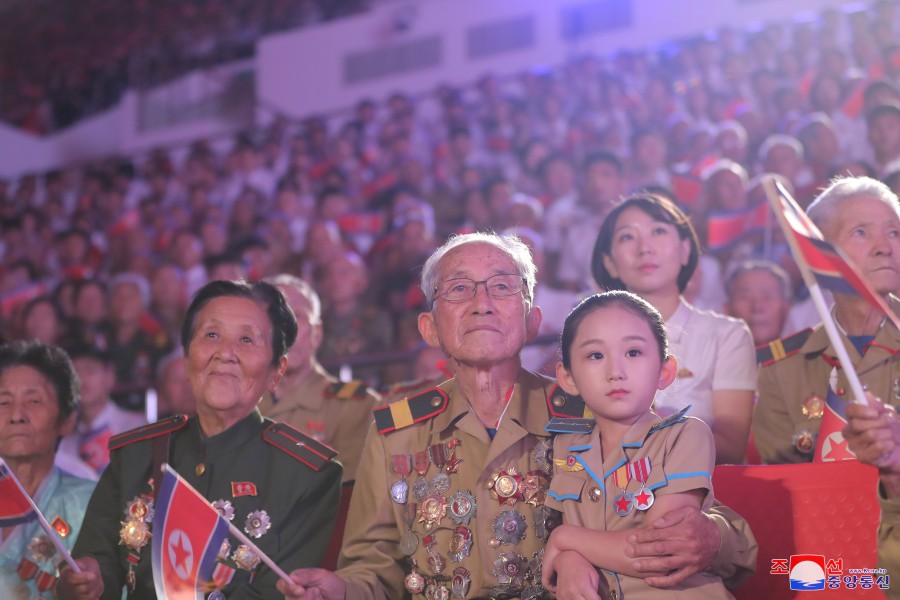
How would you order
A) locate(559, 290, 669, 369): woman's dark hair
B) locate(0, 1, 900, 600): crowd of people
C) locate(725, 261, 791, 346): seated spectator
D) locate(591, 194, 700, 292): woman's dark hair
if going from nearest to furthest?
locate(0, 1, 900, 600): crowd of people, locate(559, 290, 669, 369): woman's dark hair, locate(591, 194, 700, 292): woman's dark hair, locate(725, 261, 791, 346): seated spectator

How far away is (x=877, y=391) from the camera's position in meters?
2.82

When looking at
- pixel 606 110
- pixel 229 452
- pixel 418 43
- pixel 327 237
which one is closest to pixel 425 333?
pixel 229 452

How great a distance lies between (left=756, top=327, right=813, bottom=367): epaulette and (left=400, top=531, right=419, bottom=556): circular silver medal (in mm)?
1272

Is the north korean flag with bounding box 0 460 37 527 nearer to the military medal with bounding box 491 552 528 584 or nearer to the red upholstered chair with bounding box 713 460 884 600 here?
the military medal with bounding box 491 552 528 584

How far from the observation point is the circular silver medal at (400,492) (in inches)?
107

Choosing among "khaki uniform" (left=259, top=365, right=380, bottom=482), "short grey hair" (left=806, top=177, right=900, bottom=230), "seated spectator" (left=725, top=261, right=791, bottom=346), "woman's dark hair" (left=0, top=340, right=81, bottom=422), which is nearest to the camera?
"short grey hair" (left=806, top=177, right=900, bottom=230)

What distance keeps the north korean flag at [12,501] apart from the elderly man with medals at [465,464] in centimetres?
80

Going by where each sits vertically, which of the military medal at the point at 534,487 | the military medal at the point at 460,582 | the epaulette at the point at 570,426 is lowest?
the military medal at the point at 460,582

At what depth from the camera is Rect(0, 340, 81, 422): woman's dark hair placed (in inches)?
132

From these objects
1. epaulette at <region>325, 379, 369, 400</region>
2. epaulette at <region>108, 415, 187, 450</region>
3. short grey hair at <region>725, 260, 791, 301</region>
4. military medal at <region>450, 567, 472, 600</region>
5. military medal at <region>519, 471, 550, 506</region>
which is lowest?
military medal at <region>450, 567, 472, 600</region>

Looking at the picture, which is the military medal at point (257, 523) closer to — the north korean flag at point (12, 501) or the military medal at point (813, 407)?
the north korean flag at point (12, 501)

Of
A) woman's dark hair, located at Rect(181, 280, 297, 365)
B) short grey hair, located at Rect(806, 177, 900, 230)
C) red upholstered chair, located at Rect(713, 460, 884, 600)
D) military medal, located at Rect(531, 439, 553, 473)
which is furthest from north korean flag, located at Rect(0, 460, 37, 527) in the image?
short grey hair, located at Rect(806, 177, 900, 230)

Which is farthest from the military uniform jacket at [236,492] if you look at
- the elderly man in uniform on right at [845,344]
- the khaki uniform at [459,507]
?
the elderly man in uniform on right at [845,344]

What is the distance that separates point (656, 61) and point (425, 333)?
717 centimetres
